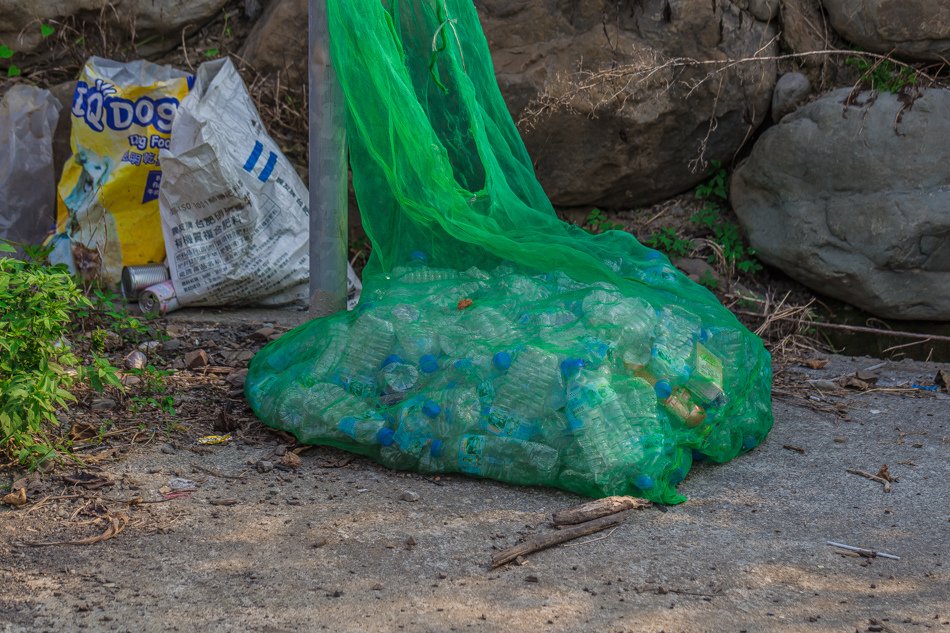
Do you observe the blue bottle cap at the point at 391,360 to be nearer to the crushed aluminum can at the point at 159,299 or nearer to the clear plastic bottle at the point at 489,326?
the clear plastic bottle at the point at 489,326

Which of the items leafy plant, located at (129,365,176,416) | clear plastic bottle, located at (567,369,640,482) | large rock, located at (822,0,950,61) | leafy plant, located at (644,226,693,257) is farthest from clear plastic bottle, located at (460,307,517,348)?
large rock, located at (822,0,950,61)

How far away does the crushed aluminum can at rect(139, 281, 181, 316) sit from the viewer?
4391mm

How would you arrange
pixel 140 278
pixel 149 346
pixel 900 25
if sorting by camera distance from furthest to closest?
pixel 900 25
pixel 140 278
pixel 149 346

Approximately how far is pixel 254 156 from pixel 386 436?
205 centimetres

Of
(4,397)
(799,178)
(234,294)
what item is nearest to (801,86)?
(799,178)

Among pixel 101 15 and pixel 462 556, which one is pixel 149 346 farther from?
pixel 101 15

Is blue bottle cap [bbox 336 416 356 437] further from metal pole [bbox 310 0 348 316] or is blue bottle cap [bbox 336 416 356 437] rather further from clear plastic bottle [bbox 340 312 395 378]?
metal pole [bbox 310 0 348 316]

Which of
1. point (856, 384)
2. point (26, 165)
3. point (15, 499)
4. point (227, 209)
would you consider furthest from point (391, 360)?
point (26, 165)

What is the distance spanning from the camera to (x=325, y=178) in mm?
3422

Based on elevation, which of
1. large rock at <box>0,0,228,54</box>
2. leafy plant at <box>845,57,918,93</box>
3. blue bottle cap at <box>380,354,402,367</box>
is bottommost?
blue bottle cap at <box>380,354,402,367</box>

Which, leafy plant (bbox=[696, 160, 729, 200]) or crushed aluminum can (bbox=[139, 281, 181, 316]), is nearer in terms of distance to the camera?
crushed aluminum can (bbox=[139, 281, 181, 316])

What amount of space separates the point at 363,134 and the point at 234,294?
5.21 feet

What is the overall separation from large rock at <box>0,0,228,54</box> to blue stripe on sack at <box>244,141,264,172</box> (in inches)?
45.5

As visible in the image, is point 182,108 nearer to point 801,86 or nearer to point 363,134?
point 363,134
